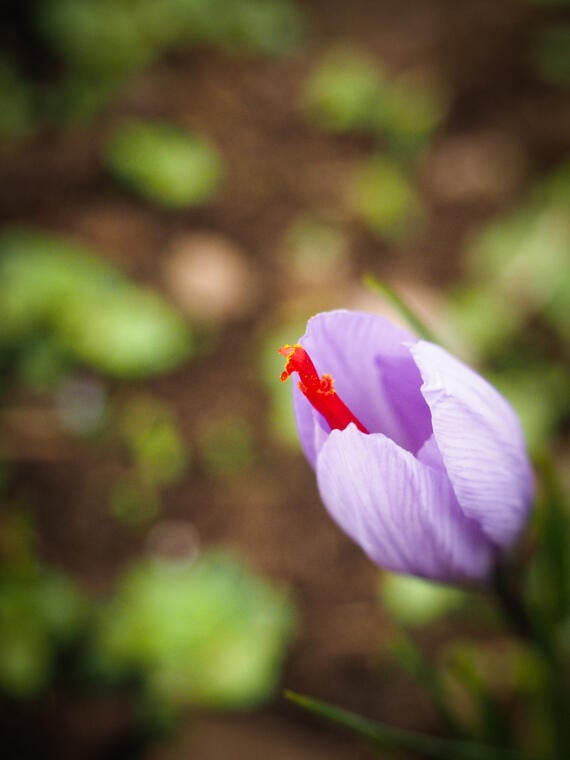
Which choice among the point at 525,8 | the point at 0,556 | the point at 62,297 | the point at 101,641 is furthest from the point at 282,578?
the point at 525,8

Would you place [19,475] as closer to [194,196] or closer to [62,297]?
[62,297]

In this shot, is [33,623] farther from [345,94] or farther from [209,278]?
[345,94]

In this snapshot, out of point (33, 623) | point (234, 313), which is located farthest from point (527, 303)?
point (33, 623)

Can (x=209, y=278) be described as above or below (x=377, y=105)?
below

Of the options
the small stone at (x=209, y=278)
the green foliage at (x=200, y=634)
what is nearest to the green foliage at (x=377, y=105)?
the small stone at (x=209, y=278)

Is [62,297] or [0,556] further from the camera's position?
[62,297]

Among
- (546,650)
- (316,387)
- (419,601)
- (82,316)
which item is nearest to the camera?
(316,387)
